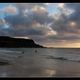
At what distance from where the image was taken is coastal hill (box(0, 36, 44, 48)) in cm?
169

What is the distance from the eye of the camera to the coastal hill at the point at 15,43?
1688 millimetres

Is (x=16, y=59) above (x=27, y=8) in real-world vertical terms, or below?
below

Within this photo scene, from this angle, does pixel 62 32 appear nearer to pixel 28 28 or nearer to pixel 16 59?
pixel 28 28

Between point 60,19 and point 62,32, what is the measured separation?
0.47 ft

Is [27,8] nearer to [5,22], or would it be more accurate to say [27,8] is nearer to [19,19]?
[19,19]

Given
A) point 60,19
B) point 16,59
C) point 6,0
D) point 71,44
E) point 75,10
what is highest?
point 6,0

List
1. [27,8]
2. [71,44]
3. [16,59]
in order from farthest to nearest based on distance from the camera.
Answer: [16,59] < [27,8] < [71,44]

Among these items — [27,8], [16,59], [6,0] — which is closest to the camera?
[6,0]

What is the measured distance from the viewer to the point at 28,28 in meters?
1.86

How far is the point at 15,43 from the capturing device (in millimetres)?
1699

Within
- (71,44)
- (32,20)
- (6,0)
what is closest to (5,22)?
(32,20)

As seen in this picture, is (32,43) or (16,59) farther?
(16,59)

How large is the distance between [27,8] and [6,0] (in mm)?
574

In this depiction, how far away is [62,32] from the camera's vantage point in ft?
6.31
